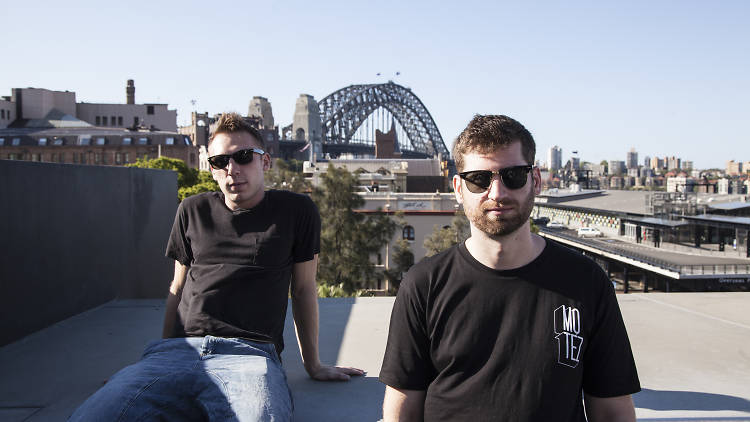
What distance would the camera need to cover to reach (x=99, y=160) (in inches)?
1982

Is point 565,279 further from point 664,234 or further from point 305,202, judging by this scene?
point 664,234

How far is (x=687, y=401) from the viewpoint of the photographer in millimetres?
2426

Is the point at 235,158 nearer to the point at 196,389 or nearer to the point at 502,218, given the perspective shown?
the point at 196,389

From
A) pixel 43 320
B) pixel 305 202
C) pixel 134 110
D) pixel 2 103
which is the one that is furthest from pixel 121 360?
pixel 134 110

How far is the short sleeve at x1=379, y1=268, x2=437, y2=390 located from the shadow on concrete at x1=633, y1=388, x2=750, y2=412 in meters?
1.19

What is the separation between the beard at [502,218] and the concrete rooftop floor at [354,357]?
97cm

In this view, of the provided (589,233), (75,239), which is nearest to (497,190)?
(75,239)

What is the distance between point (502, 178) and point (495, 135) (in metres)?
0.12

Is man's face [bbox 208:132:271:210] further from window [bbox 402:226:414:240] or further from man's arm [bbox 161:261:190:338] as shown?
window [bbox 402:226:414:240]

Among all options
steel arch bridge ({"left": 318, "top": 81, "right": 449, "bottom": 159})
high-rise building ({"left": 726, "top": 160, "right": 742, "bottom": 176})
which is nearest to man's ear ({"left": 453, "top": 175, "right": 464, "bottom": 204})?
steel arch bridge ({"left": 318, "top": 81, "right": 449, "bottom": 159})

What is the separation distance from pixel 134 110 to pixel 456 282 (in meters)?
75.7

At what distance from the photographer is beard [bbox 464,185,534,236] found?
1659 mm

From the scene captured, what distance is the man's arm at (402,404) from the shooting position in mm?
1680

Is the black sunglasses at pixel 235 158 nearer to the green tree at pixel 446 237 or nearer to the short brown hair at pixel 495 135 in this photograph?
the short brown hair at pixel 495 135
